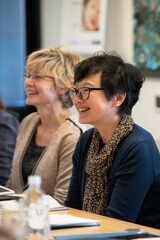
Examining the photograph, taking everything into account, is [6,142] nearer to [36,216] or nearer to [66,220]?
[66,220]

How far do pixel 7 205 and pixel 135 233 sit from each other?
0.59 metres

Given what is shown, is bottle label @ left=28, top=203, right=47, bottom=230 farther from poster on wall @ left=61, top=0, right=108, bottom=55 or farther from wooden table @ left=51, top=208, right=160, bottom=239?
poster on wall @ left=61, top=0, right=108, bottom=55

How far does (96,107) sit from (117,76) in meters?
0.16

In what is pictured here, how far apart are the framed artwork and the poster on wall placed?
39 centimetres

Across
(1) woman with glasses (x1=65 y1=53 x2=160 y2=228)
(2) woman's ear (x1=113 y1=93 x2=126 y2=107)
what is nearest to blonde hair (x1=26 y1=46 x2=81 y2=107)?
(1) woman with glasses (x1=65 y1=53 x2=160 y2=228)

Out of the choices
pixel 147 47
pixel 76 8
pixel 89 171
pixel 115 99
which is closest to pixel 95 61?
pixel 115 99

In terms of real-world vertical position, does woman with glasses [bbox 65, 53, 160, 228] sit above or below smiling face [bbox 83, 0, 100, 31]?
below

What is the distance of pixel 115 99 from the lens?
237 centimetres

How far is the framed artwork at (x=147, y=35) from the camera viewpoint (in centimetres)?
408

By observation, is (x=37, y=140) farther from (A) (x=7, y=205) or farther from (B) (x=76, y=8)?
(B) (x=76, y=8)

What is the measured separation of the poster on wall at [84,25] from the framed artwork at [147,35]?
388 mm

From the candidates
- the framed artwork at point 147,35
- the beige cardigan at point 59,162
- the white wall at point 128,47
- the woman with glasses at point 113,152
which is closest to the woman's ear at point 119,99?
the woman with glasses at point 113,152

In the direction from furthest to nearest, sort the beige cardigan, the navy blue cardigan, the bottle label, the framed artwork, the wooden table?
1. the framed artwork
2. the beige cardigan
3. the navy blue cardigan
4. the wooden table
5. the bottle label

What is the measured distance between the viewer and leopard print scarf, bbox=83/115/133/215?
2.27 meters
